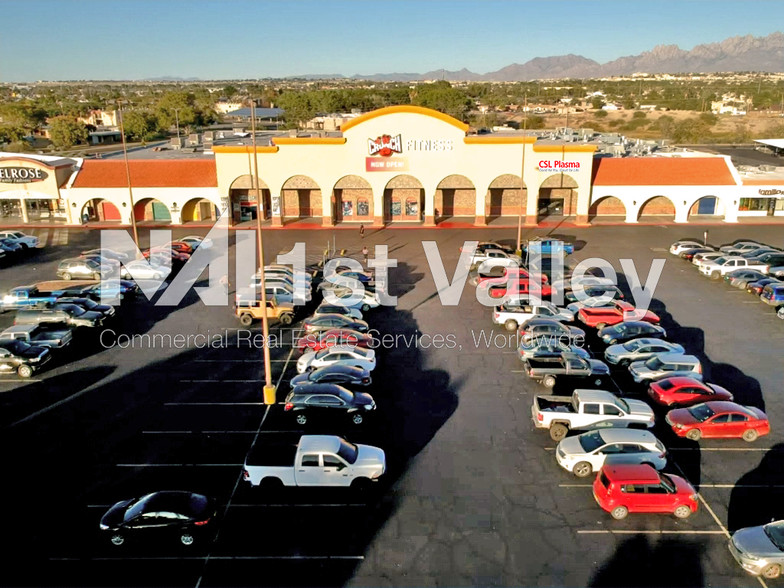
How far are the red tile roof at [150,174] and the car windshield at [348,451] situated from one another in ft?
107

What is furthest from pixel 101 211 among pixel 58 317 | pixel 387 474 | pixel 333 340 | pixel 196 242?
pixel 387 474

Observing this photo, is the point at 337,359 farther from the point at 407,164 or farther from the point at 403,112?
the point at 403,112

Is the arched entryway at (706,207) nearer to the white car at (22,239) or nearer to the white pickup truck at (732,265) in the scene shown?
the white pickup truck at (732,265)

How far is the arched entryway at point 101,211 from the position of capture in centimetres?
4644

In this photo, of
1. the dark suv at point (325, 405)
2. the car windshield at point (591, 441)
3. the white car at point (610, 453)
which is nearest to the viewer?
the white car at point (610, 453)

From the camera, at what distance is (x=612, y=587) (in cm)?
1266

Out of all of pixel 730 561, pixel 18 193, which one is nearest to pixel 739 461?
pixel 730 561

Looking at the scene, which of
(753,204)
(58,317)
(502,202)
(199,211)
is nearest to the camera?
(58,317)

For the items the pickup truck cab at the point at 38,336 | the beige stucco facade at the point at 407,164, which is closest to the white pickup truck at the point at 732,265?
the beige stucco facade at the point at 407,164

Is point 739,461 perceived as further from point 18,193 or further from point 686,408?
point 18,193

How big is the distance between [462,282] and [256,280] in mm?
10691

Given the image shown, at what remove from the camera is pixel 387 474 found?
1645 cm

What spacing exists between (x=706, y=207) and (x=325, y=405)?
39602 millimetres

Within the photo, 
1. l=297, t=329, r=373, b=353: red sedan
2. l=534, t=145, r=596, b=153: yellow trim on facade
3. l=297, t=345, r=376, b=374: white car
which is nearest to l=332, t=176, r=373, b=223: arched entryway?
l=534, t=145, r=596, b=153: yellow trim on facade
